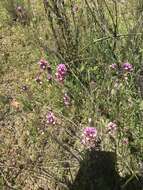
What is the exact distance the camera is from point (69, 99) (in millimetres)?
3396

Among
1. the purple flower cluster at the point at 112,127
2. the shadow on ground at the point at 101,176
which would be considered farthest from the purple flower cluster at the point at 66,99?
the purple flower cluster at the point at 112,127

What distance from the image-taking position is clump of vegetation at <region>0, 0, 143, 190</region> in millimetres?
2945

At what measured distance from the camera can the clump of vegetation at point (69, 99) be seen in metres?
2.95

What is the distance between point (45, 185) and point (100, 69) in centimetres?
96

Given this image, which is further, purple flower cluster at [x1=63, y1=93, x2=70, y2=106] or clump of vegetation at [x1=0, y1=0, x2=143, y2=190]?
purple flower cluster at [x1=63, y1=93, x2=70, y2=106]

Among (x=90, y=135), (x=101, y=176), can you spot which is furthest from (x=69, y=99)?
(x=90, y=135)

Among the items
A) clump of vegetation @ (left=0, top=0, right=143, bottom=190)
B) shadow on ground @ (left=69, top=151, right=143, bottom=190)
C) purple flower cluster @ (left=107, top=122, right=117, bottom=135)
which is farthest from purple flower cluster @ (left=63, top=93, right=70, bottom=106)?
purple flower cluster @ (left=107, top=122, right=117, bottom=135)

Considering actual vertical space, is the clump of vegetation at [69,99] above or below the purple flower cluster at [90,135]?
above

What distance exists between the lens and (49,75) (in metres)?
3.40

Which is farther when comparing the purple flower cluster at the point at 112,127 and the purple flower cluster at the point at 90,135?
the purple flower cluster at the point at 112,127

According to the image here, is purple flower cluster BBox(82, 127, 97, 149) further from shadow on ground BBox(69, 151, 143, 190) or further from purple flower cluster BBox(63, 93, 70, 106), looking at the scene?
purple flower cluster BBox(63, 93, 70, 106)

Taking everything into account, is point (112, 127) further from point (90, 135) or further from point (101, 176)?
point (101, 176)

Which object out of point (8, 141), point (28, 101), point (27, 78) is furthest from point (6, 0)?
point (8, 141)

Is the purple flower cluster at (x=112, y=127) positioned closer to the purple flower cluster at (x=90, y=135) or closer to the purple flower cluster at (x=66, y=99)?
the purple flower cluster at (x=90, y=135)
